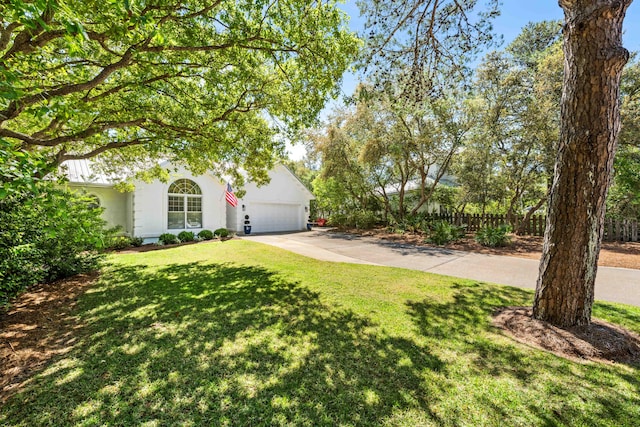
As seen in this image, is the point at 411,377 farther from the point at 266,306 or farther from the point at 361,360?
the point at 266,306

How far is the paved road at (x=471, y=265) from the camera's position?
5699 millimetres

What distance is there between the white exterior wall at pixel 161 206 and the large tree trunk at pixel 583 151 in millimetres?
13382

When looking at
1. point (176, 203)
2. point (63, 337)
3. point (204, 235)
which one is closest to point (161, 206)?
point (176, 203)

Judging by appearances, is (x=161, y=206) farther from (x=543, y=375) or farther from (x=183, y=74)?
(x=543, y=375)

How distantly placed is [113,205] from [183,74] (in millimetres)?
10508

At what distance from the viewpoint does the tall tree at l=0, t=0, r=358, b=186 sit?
414 centimetres

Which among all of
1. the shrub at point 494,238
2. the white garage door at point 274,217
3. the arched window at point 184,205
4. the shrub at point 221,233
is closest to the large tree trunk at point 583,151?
the shrub at point 494,238

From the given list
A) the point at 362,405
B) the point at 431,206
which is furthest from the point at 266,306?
the point at 431,206

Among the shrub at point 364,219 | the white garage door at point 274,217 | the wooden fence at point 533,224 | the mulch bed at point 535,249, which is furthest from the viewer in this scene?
the shrub at point 364,219

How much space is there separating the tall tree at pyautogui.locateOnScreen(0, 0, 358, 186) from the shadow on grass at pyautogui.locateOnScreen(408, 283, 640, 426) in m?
5.64

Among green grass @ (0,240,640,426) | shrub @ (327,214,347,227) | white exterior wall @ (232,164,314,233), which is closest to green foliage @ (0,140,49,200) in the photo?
green grass @ (0,240,640,426)

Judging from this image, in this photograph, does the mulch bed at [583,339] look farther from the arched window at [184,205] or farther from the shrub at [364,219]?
the shrub at [364,219]

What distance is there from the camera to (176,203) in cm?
1450

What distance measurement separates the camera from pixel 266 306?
15.6 feet
